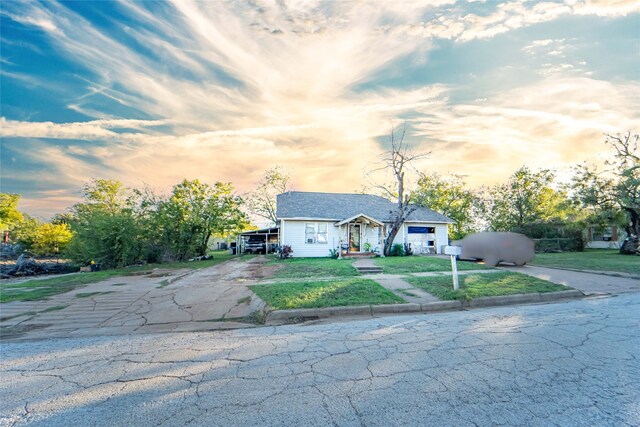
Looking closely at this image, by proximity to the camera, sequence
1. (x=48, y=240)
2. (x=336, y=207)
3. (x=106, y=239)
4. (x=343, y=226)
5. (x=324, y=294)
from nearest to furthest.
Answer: (x=324, y=294)
(x=106, y=239)
(x=343, y=226)
(x=336, y=207)
(x=48, y=240)

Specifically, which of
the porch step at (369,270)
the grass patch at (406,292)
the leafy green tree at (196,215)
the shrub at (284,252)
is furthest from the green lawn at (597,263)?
the leafy green tree at (196,215)

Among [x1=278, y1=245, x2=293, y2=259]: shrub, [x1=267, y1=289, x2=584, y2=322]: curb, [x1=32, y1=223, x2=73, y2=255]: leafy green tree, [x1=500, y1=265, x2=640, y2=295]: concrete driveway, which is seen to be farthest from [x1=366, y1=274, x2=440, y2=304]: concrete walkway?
[x1=32, y1=223, x2=73, y2=255]: leafy green tree

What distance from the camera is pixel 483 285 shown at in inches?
347

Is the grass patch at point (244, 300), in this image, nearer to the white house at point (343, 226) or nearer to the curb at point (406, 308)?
the curb at point (406, 308)

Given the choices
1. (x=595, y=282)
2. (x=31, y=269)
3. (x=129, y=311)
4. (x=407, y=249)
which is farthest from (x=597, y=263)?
(x=31, y=269)

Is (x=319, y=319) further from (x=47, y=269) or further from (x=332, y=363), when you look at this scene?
(x=47, y=269)

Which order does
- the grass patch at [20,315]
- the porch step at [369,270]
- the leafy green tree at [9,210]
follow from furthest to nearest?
the leafy green tree at [9,210], the porch step at [369,270], the grass patch at [20,315]

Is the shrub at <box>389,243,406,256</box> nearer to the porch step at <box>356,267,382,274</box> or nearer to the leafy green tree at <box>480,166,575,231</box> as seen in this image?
the porch step at <box>356,267,382,274</box>

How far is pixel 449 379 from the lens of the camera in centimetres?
321

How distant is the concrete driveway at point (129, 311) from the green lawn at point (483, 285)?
198 inches

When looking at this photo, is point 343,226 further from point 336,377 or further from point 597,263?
point 336,377

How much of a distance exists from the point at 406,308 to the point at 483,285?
132 inches

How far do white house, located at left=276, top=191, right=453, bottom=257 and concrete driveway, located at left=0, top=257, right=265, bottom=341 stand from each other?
506 inches

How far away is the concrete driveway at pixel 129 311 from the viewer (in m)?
5.83
